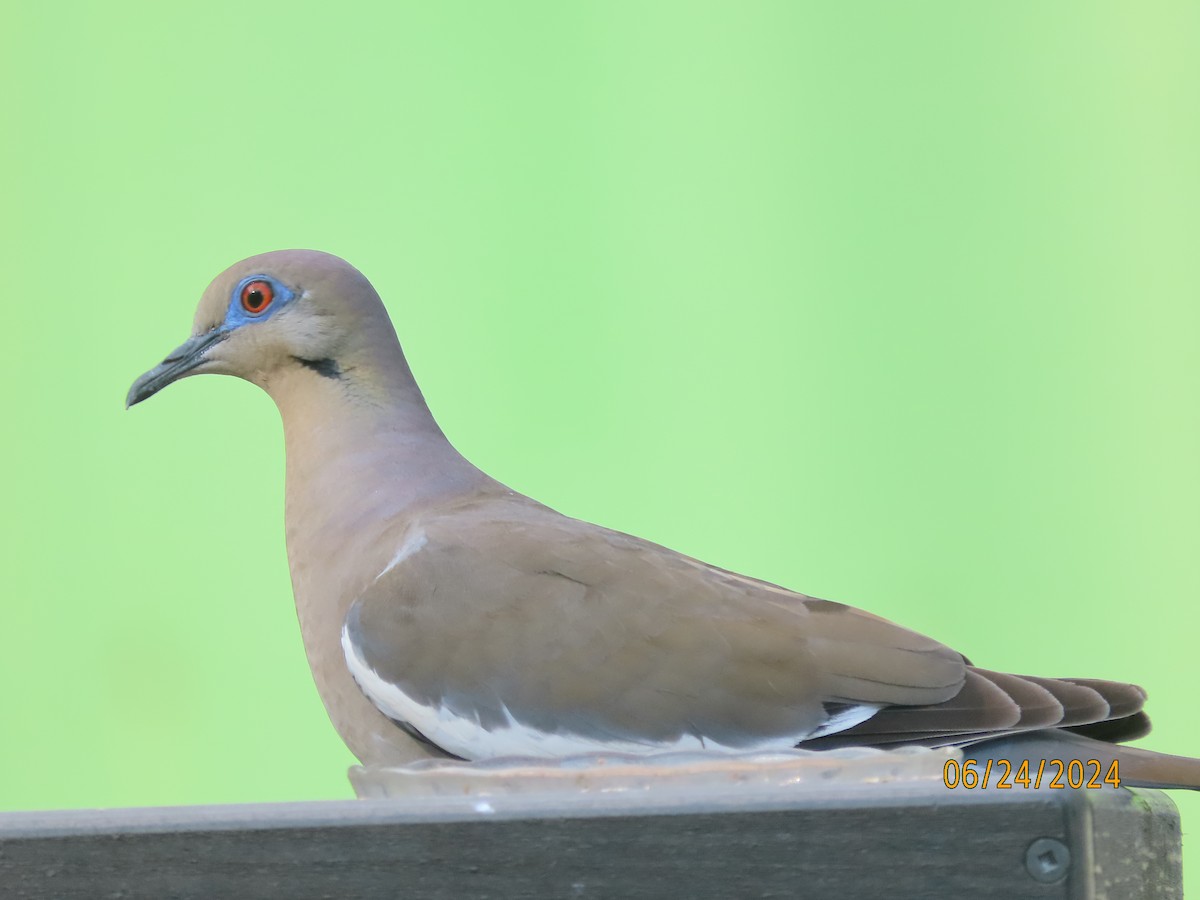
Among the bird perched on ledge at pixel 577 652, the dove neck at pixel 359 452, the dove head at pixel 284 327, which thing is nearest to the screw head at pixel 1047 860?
the bird perched on ledge at pixel 577 652

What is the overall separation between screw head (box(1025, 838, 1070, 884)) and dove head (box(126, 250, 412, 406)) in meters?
0.78

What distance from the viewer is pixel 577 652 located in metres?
0.87

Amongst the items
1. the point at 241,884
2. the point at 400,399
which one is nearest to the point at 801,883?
the point at 241,884

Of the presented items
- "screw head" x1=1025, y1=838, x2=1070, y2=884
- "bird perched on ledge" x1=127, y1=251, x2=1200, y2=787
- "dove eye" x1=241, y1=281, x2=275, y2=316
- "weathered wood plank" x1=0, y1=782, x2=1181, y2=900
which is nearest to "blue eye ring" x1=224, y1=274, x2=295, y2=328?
"dove eye" x1=241, y1=281, x2=275, y2=316

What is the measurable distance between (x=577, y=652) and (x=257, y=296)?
0.42 meters

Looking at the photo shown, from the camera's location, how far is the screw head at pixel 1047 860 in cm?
38

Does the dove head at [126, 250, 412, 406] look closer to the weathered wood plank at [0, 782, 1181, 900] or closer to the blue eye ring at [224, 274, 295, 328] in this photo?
the blue eye ring at [224, 274, 295, 328]

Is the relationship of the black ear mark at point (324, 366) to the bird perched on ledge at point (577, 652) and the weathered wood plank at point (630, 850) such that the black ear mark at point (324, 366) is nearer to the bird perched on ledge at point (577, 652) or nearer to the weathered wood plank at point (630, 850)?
the bird perched on ledge at point (577, 652)

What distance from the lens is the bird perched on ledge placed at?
84 cm

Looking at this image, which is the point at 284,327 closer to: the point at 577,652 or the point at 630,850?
the point at 577,652

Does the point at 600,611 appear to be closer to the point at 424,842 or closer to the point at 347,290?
the point at 347,290

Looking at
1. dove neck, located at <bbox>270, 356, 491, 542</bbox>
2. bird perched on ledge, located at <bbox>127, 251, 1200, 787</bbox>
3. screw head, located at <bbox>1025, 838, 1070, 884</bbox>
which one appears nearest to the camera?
screw head, located at <bbox>1025, 838, 1070, 884</bbox>

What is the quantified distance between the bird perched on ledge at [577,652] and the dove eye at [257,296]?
0.41 feet

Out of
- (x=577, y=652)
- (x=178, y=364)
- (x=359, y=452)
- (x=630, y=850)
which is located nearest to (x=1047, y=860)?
(x=630, y=850)
